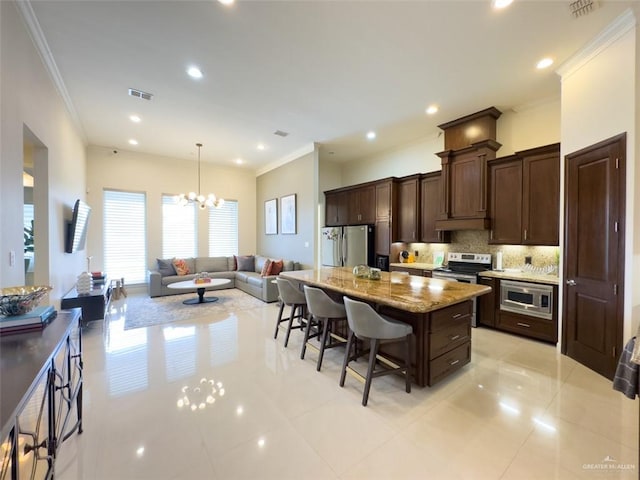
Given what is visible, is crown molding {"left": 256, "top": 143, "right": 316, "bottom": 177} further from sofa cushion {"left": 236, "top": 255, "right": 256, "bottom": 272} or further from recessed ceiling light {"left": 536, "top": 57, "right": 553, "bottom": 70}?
recessed ceiling light {"left": 536, "top": 57, "right": 553, "bottom": 70}

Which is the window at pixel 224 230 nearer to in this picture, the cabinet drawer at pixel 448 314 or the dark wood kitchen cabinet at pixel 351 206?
the dark wood kitchen cabinet at pixel 351 206

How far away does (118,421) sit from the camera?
198 cm

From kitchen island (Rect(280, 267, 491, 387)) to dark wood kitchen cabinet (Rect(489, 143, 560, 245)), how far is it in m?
1.74

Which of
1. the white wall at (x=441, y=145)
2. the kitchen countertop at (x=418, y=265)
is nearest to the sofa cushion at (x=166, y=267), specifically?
the white wall at (x=441, y=145)

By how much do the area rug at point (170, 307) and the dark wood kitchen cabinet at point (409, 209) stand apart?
3.11m

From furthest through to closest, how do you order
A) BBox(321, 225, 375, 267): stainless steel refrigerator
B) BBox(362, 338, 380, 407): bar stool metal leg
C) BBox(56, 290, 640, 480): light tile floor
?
BBox(321, 225, 375, 267): stainless steel refrigerator → BBox(362, 338, 380, 407): bar stool metal leg → BBox(56, 290, 640, 480): light tile floor

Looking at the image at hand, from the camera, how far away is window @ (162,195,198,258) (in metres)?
6.75

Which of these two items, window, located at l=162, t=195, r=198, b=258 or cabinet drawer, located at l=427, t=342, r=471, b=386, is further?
window, located at l=162, t=195, r=198, b=258

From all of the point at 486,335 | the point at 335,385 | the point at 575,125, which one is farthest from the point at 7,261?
the point at 575,125

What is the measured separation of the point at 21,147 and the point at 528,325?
5.84 metres

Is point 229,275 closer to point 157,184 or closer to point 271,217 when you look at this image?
point 271,217

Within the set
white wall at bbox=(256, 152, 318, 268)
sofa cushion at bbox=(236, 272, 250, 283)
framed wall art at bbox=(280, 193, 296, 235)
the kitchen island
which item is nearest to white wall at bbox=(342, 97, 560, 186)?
white wall at bbox=(256, 152, 318, 268)

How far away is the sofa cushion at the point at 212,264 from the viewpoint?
6.88m

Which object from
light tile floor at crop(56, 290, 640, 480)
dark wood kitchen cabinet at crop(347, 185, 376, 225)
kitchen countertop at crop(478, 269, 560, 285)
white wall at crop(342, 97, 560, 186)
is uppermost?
white wall at crop(342, 97, 560, 186)
